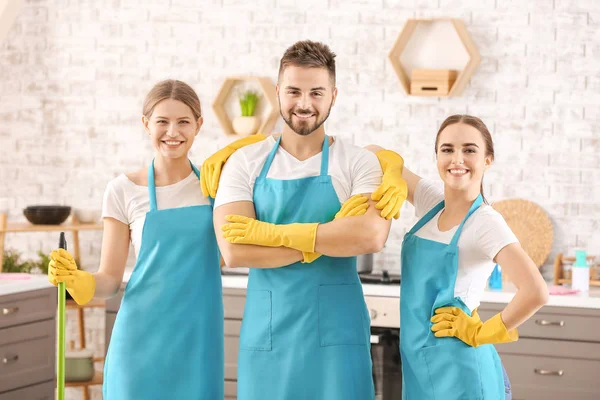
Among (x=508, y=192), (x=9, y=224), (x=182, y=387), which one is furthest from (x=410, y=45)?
(x=182, y=387)

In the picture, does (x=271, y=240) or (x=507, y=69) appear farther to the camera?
(x=507, y=69)

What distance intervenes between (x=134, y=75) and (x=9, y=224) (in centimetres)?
117

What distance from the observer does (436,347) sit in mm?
2432

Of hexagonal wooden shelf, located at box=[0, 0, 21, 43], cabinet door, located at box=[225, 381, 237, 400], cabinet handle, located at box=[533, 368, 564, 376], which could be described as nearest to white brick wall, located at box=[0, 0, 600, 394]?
hexagonal wooden shelf, located at box=[0, 0, 21, 43]

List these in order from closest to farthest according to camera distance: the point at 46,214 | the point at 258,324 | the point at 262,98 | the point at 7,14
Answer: the point at 258,324 → the point at 46,214 → the point at 262,98 → the point at 7,14

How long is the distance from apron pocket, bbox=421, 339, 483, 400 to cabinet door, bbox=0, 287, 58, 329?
8.16ft

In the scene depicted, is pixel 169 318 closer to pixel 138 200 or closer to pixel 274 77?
pixel 138 200

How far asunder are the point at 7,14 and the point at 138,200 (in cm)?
312

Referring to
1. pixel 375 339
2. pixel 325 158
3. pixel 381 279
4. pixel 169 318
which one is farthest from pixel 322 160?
pixel 381 279

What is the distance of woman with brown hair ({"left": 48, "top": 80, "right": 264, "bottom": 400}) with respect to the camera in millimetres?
2627

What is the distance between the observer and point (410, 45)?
4.97 metres

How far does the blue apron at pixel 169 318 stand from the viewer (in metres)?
2.63

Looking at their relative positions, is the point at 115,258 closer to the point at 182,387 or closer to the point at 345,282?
the point at 182,387

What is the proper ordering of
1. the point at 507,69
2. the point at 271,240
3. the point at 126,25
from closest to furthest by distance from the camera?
the point at 271,240 → the point at 507,69 → the point at 126,25
